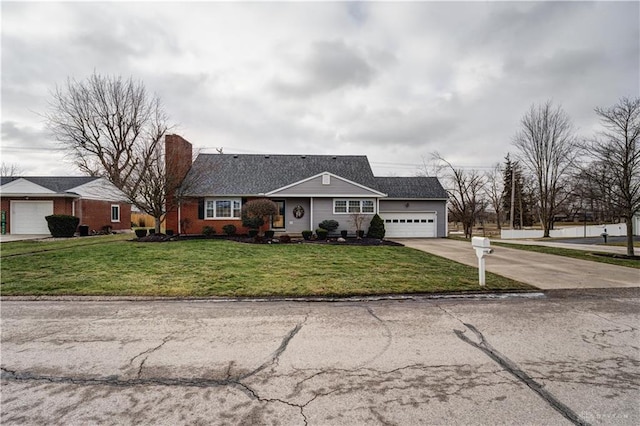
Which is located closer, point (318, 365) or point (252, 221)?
point (318, 365)

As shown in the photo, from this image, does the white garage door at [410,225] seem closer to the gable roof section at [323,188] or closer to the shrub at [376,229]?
the shrub at [376,229]

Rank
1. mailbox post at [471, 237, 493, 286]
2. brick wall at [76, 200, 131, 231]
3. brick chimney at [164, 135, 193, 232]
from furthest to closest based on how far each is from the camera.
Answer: brick wall at [76, 200, 131, 231], brick chimney at [164, 135, 193, 232], mailbox post at [471, 237, 493, 286]

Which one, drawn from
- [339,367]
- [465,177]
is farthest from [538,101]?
[339,367]

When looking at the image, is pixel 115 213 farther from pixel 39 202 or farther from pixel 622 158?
pixel 622 158

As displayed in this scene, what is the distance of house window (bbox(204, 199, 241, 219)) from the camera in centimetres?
2089

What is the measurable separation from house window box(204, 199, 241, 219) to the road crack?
724 inches

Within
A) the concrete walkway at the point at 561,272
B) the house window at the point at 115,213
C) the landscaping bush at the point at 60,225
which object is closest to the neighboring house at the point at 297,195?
the landscaping bush at the point at 60,225

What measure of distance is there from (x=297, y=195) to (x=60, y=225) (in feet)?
46.7

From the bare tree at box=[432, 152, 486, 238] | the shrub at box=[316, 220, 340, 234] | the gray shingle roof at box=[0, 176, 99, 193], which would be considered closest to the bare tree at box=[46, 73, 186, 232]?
the gray shingle roof at box=[0, 176, 99, 193]

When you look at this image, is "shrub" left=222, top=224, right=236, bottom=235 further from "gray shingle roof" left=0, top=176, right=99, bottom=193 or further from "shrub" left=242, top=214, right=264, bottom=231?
"gray shingle roof" left=0, top=176, right=99, bottom=193

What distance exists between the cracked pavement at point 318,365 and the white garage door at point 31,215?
20723 millimetres

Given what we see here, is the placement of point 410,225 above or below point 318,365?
above

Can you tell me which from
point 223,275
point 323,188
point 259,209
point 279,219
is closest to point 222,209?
point 279,219

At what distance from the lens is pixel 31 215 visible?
69.7 feet
